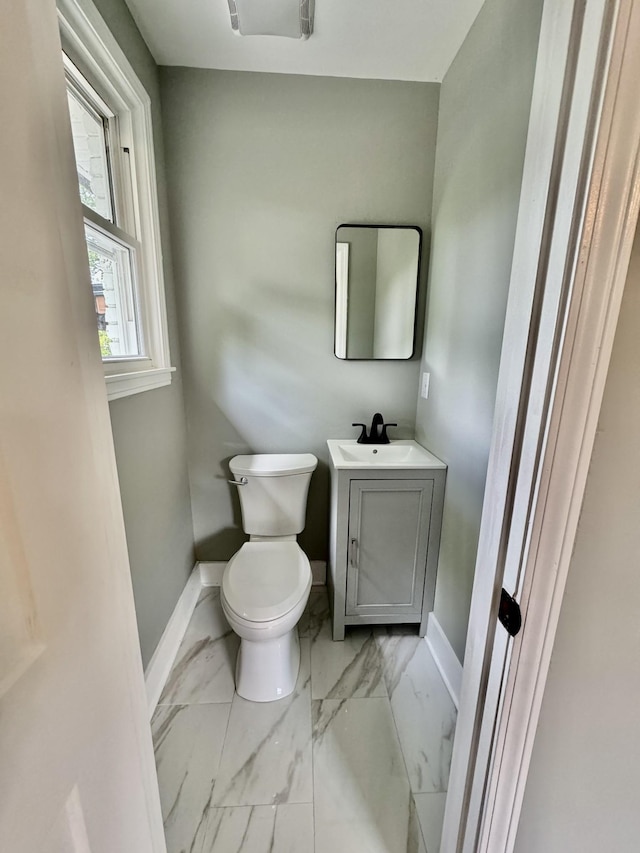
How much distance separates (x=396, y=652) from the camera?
1.61 m

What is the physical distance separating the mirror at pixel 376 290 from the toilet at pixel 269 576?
68cm

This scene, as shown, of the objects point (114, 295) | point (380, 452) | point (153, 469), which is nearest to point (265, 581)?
point (153, 469)

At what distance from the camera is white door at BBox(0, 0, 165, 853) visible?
345 mm

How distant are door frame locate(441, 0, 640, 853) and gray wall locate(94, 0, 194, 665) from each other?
1.10 m

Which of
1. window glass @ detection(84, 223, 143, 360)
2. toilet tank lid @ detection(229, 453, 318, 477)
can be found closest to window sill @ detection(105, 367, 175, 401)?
window glass @ detection(84, 223, 143, 360)

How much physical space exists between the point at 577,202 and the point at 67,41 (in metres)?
1.48

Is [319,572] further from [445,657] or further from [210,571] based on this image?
[445,657]

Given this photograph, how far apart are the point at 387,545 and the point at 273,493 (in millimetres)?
600

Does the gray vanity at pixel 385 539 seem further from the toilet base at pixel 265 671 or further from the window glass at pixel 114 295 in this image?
the window glass at pixel 114 295

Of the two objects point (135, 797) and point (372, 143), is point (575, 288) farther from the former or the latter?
point (372, 143)

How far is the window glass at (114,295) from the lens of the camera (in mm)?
1278

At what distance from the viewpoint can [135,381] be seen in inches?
48.8

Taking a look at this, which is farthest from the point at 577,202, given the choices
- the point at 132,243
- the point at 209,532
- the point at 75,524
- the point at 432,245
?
the point at 209,532

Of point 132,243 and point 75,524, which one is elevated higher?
point 132,243
